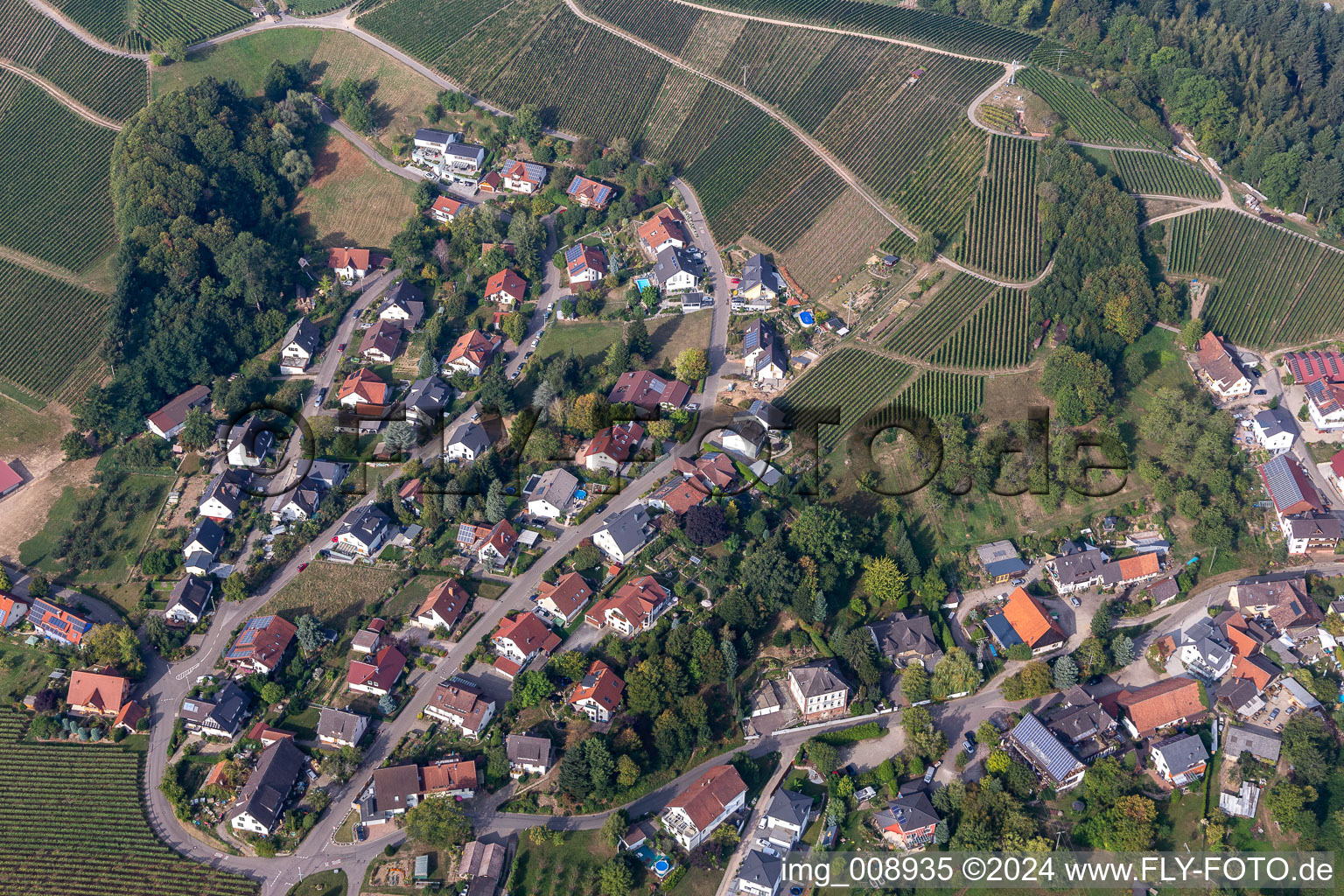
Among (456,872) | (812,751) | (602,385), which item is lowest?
(456,872)

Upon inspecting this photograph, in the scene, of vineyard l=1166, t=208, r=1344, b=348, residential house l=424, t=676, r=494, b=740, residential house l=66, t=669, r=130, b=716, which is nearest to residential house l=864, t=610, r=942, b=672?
residential house l=424, t=676, r=494, b=740

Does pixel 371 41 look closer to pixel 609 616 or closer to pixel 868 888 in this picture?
pixel 609 616

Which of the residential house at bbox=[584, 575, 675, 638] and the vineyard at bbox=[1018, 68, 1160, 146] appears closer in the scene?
the residential house at bbox=[584, 575, 675, 638]

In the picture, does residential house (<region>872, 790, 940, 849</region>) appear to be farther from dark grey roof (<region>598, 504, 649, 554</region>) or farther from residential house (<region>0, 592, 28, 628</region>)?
residential house (<region>0, 592, 28, 628</region>)

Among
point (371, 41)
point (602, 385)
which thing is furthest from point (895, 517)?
point (371, 41)

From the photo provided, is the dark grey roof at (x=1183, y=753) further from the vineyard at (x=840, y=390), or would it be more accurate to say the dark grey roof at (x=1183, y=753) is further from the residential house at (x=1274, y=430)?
the vineyard at (x=840, y=390)

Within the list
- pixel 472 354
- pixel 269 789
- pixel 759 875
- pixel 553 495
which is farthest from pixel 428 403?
pixel 759 875
